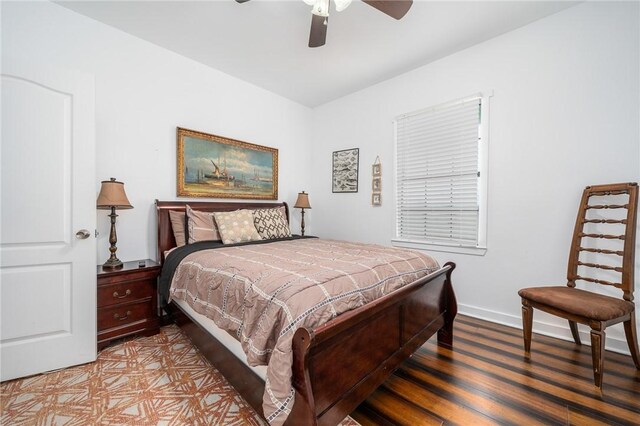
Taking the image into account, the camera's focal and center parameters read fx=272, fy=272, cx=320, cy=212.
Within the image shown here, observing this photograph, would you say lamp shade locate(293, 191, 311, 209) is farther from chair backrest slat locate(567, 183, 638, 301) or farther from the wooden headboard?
chair backrest slat locate(567, 183, 638, 301)

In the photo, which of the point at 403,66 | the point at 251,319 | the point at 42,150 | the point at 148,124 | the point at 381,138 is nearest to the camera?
the point at 251,319

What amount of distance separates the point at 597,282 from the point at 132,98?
4483 mm

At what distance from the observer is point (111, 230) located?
2.42m

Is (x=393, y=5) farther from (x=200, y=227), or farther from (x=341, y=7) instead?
(x=200, y=227)

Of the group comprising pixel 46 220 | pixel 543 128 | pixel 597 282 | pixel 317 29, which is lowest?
pixel 597 282

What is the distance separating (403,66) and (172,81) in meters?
2.73

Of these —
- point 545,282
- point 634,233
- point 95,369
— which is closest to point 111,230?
point 95,369

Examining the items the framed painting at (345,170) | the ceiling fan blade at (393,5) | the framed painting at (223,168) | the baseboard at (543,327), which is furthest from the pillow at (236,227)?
the baseboard at (543,327)

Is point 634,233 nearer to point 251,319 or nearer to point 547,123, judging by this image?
point 547,123

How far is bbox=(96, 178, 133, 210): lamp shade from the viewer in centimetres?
231

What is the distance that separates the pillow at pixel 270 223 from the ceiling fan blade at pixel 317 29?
1.91 m

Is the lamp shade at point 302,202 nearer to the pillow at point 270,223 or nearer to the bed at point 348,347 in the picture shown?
the pillow at point 270,223

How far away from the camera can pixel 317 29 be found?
2.11 m

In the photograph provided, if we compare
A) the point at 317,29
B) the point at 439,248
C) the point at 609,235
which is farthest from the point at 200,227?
the point at 609,235
